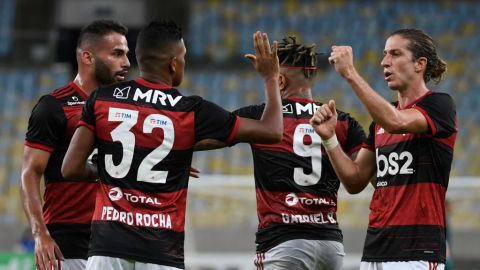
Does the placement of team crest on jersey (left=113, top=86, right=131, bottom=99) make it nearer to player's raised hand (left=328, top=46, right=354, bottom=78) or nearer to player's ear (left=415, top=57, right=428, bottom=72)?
player's raised hand (left=328, top=46, right=354, bottom=78)

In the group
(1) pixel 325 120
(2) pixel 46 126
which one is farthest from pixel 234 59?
(1) pixel 325 120

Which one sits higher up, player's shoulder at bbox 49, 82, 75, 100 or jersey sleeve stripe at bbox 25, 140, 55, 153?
player's shoulder at bbox 49, 82, 75, 100

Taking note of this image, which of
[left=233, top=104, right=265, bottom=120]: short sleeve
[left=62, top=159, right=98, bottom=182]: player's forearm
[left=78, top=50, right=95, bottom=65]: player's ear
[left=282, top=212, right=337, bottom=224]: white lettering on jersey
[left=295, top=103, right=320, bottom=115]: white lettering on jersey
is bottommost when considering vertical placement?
[left=282, top=212, right=337, bottom=224]: white lettering on jersey

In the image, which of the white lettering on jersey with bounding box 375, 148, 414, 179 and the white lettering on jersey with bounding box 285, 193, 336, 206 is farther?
the white lettering on jersey with bounding box 285, 193, 336, 206

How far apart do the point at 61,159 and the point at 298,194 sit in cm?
166

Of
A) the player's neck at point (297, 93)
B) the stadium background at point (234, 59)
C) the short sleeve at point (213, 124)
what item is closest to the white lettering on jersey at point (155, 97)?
the short sleeve at point (213, 124)

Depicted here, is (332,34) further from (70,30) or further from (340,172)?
(340,172)

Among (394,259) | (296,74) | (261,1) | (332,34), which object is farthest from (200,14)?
(394,259)

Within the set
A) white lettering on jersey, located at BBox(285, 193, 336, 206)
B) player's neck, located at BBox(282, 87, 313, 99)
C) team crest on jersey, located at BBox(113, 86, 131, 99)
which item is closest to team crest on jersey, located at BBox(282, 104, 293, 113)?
player's neck, located at BBox(282, 87, 313, 99)

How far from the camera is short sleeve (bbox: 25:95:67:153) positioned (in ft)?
20.6

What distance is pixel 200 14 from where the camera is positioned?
22.8 meters

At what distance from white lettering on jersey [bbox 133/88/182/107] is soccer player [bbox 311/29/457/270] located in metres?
1.01

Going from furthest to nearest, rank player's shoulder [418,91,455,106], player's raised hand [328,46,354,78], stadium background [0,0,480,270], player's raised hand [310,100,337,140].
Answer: stadium background [0,0,480,270] < player's raised hand [310,100,337,140] < player's shoulder [418,91,455,106] < player's raised hand [328,46,354,78]

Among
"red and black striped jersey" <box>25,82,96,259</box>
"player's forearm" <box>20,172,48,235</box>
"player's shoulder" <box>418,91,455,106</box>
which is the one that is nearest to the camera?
"player's shoulder" <box>418,91,455,106</box>
